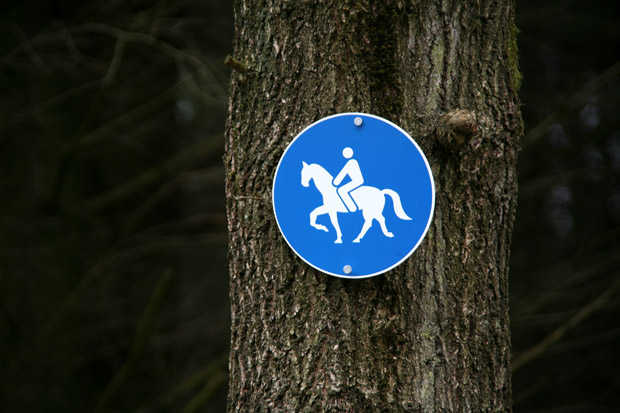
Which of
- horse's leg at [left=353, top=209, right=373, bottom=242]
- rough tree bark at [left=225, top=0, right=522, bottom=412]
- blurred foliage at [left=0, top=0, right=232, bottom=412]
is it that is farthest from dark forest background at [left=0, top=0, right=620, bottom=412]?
horse's leg at [left=353, top=209, right=373, bottom=242]

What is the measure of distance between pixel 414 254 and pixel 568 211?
5430mm

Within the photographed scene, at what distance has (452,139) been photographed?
1457 mm

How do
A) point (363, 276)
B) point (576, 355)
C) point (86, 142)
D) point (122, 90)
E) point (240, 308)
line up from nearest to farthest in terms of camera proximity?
point (363, 276) → point (240, 308) → point (86, 142) → point (122, 90) → point (576, 355)

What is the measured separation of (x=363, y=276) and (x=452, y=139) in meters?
0.41

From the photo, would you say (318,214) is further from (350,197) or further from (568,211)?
(568,211)

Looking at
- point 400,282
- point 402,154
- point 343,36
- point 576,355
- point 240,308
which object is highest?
point 343,36

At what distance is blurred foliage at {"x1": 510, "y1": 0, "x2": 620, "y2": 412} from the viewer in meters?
4.64

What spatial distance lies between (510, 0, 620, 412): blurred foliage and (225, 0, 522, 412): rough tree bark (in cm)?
318

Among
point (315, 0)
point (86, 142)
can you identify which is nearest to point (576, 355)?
point (86, 142)

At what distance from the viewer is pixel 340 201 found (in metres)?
1.45

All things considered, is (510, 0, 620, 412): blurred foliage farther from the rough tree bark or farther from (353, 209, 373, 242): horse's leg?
(353, 209, 373, 242): horse's leg

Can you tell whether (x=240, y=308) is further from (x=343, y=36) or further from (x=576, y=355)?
(x=576, y=355)

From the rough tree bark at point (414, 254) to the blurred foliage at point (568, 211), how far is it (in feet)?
10.4

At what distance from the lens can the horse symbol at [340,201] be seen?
1437mm
